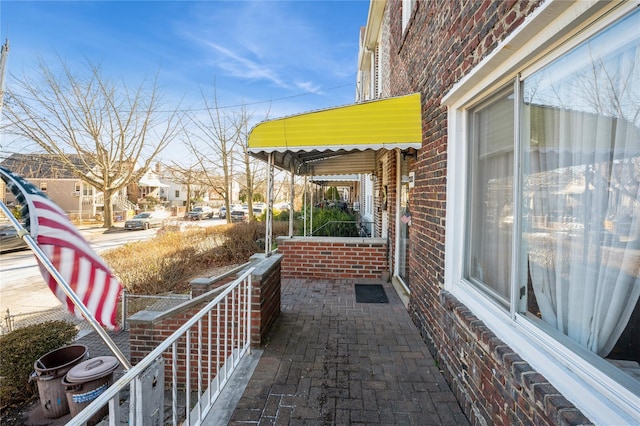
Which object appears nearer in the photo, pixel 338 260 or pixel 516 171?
pixel 516 171

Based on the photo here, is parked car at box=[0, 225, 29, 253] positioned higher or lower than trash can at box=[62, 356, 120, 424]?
higher

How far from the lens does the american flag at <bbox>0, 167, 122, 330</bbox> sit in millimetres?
1669

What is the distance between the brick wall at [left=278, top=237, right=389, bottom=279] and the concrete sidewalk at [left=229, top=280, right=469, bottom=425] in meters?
1.93

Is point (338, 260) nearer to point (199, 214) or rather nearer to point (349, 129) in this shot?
point (349, 129)

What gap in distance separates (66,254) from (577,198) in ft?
8.52

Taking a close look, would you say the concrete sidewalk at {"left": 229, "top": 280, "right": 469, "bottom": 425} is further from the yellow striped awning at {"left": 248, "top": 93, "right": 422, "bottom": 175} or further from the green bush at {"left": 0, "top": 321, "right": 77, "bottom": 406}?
the green bush at {"left": 0, "top": 321, "right": 77, "bottom": 406}

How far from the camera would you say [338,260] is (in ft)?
21.1

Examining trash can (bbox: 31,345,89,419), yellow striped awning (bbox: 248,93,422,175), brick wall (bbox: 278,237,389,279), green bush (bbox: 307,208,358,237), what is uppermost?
yellow striped awning (bbox: 248,93,422,175)

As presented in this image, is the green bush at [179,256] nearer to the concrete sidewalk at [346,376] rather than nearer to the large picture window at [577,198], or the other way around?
the concrete sidewalk at [346,376]

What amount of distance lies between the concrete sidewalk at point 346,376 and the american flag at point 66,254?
1.26m

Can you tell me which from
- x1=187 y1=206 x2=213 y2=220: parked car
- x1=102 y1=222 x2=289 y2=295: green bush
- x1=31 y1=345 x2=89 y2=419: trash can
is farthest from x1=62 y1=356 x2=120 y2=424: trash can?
x1=187 y1=206 x2=213 y2=220: parked car

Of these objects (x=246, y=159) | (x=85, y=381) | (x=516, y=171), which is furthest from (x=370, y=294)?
(x=246, y=159)

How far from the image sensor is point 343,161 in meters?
8.24

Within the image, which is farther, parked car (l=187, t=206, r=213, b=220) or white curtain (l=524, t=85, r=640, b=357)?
parked car (l=187, t=206, r=213, b=220)
